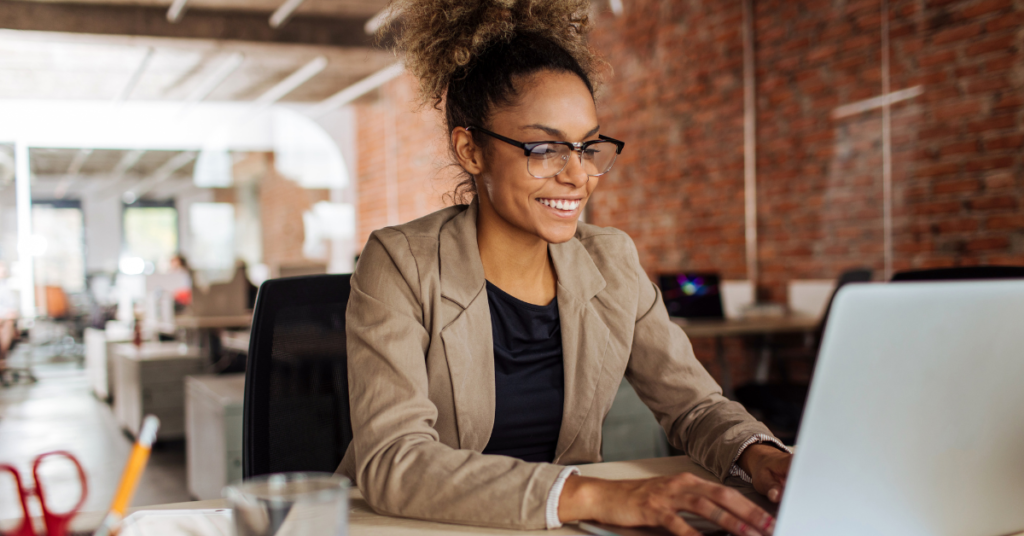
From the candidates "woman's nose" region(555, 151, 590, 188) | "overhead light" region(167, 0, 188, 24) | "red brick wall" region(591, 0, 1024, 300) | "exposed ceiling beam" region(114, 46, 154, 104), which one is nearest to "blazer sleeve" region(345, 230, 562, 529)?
"woman's nose" region(555, 151, 590, 188)

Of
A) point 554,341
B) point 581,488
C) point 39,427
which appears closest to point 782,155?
point 554,341

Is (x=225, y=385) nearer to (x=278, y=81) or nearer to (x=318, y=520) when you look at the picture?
(x=318, y=520)

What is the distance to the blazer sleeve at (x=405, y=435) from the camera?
0.79m

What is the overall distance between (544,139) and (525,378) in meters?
0.39

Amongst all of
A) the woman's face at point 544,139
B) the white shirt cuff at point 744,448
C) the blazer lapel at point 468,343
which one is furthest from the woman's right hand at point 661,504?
the woman's face at point 544,139

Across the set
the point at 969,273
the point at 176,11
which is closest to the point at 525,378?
the point at 969,273

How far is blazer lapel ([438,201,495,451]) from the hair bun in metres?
0.33

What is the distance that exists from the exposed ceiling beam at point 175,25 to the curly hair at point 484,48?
4075 millimetres

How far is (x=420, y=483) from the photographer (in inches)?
32.4

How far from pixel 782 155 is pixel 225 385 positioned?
3144 mm

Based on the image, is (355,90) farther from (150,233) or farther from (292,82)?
(150,233)

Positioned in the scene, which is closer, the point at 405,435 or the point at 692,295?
the point at 405,435

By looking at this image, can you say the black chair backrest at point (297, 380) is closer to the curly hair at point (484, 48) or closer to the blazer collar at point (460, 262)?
the blazer collar at point (460, 262)

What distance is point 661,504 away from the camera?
2.42 feet
